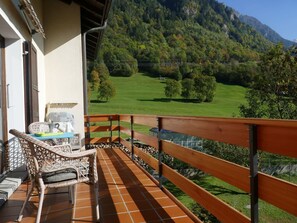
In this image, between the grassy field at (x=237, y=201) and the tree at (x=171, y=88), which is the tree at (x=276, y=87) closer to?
the grassy field at (x=237, y=201)

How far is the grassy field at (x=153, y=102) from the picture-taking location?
3737 cm

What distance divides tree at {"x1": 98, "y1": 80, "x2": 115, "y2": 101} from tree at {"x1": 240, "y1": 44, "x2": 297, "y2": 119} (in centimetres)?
2546

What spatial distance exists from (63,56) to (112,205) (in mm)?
4096

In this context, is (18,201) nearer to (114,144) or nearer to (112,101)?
(114,144)

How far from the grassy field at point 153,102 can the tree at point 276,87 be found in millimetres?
18924

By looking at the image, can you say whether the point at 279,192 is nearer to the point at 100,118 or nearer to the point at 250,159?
the point at 250,159

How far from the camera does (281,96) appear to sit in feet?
50.8

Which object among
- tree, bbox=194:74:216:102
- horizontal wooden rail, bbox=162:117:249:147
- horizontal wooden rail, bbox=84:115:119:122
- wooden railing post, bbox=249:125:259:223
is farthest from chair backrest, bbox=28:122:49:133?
tree, bbox=194:74:216:102

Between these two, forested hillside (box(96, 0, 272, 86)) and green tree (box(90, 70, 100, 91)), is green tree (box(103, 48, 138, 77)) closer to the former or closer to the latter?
forested hillside (box(96, 0, 272, 86))

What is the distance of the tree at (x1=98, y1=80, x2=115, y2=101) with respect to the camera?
39.4 meters

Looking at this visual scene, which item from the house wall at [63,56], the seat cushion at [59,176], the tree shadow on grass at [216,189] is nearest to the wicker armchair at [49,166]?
the seat cushion at [59,176]

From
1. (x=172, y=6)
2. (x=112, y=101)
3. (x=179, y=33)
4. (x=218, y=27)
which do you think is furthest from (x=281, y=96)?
(x=172, y=6)

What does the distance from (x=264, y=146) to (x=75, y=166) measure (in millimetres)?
1625

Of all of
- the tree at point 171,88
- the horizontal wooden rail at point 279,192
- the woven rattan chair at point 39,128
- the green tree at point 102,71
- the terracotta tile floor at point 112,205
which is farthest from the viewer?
the tree at point 171,88
